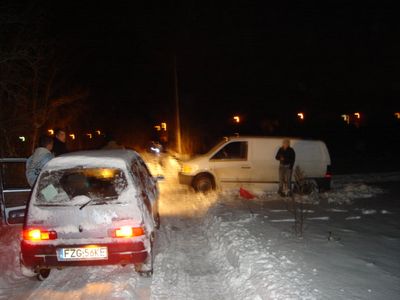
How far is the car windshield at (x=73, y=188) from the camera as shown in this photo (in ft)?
19.0

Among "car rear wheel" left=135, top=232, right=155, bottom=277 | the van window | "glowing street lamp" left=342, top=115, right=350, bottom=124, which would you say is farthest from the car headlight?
"glowing street lamp" left=342, top=115, right=350, bottom=124

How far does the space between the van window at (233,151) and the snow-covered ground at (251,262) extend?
3.06 m

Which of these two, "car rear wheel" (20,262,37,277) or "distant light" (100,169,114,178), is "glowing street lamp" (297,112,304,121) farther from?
"car rear wheel" (20,262,37,277)

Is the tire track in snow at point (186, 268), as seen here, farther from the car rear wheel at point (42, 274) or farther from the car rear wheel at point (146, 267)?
the car rear wheel at point (42, 274)

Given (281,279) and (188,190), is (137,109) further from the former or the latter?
(281,279)

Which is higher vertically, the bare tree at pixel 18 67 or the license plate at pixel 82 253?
the bare tree at pixel 18 67

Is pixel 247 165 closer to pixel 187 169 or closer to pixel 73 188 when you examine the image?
pixel 187 169

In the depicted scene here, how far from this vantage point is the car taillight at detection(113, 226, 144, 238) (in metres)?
5.67

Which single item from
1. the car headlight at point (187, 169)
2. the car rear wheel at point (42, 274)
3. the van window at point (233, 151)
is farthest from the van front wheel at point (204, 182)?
the car rear wheel at point (42, 274)

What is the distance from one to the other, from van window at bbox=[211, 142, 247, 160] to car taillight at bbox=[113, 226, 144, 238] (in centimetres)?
778

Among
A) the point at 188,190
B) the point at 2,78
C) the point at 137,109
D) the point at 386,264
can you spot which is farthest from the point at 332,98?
the point at 386,264

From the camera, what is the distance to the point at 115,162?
6.07 m

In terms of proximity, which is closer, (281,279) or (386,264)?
(281,279)

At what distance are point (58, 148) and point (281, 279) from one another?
19.7ft
